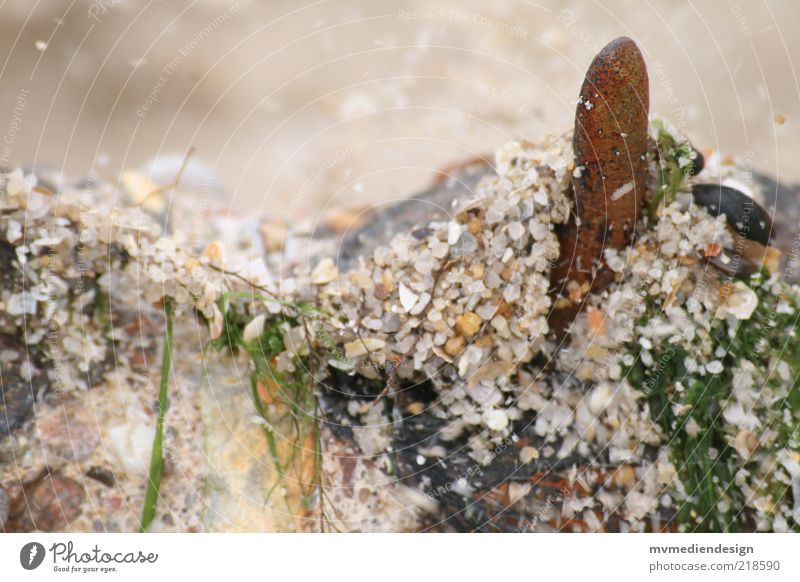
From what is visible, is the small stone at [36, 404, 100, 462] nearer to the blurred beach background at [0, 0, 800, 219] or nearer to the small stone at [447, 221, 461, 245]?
the blurred beach background at [0, 0, 800, 219]

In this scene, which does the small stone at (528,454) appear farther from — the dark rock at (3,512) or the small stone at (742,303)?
the dark rock at (3,512)

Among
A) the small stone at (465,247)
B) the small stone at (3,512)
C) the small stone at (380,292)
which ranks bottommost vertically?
the small stone at (3,512)

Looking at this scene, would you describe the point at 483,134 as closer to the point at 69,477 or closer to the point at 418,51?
the point at 418,51

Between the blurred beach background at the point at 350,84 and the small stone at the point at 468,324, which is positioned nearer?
the small stone at the point at 468,324

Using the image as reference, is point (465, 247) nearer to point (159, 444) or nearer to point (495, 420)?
point (495, 420)

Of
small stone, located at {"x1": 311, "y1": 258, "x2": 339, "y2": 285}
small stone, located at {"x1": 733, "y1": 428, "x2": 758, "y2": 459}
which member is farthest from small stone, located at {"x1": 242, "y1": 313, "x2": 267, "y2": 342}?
small stone, located at {"x1": 733, "y1": 428, "x2": 758, "y2": 459}

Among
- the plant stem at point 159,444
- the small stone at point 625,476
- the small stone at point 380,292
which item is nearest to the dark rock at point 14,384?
the plant stem at point 159,444
